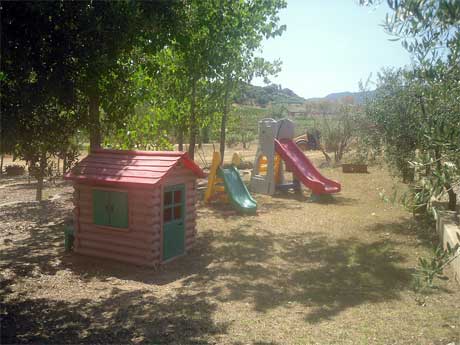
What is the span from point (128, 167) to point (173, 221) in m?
1.54

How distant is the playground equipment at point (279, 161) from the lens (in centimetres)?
1842

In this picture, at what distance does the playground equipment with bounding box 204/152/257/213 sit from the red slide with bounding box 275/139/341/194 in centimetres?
317

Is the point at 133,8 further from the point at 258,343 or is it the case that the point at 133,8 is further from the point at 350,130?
the point at 350,130

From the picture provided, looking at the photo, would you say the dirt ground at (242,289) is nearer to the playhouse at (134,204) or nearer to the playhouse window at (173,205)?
the playhouse at (134,204)

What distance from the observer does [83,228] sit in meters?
10.1

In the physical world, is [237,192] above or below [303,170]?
below

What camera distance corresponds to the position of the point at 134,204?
9281mm

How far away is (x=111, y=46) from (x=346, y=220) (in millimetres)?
9327

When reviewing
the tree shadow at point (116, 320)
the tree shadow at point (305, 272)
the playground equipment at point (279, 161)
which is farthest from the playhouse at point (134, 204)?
the playground equipment at point (279, 161)

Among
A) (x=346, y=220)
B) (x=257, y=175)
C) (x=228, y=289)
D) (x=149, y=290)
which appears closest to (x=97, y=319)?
(x=149, y=290)

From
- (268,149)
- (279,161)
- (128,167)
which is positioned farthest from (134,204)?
(279,161)

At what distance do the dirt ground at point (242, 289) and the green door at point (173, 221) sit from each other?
0.96 feet

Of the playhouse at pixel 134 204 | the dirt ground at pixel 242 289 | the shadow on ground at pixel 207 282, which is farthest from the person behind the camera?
the playhouse at pixel 134 204

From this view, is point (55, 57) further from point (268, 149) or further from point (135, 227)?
point (268, 149)
